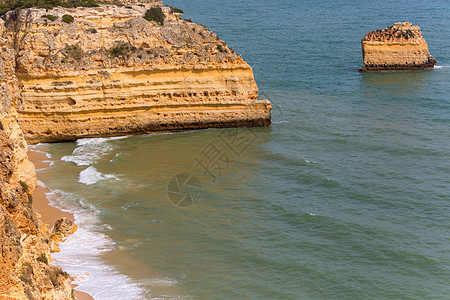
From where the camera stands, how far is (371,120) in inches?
1437

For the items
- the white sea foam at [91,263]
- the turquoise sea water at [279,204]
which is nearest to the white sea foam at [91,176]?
the turquoise sea water at [279,204]

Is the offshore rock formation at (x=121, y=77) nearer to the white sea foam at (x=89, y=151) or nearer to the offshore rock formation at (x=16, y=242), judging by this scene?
the white sea foam at (x=89, y=151)

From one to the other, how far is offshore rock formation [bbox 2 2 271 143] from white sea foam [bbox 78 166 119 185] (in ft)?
16.7

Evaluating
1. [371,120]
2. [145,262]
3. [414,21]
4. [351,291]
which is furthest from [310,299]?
[414,21]

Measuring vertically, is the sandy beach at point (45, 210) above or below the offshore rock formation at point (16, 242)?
below

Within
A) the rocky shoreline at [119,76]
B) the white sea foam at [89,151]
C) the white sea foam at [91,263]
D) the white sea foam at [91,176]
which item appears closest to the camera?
the white sea foam at [91,263]

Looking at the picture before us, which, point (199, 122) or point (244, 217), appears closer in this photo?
point (244, 217)

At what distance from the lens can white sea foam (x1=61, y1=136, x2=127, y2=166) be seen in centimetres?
2875

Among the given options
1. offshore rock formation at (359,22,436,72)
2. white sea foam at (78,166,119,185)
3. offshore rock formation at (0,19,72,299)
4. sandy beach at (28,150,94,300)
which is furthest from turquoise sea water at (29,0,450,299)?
offshore rock formation at (359,22,436,72)

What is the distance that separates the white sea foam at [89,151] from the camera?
28.8 meters

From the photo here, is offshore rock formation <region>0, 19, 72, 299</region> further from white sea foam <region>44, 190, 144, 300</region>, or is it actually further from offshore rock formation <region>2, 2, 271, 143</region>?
offshore rock formation <region>2, 2, 271, 143</region>

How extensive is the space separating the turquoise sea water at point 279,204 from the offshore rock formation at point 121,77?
3.46 ft

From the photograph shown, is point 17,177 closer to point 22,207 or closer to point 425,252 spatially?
point 22,207

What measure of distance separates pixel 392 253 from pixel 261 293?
541 cm
